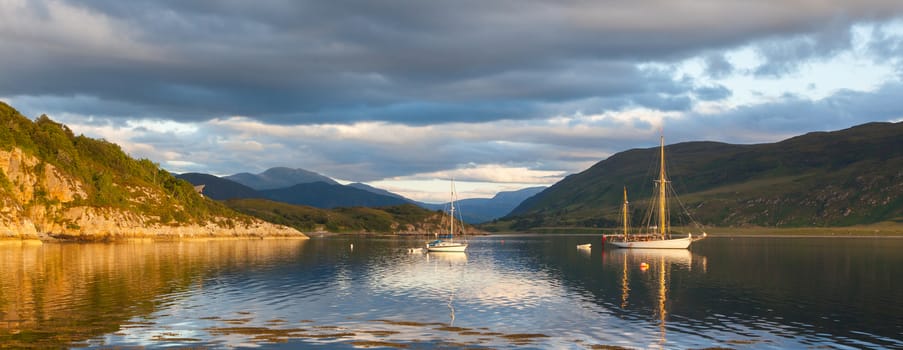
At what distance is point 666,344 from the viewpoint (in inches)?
1672

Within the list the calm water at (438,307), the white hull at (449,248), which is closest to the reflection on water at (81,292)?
the calm water at (438,307)

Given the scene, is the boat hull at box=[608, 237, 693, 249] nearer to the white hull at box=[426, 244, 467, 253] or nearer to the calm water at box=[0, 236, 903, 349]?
the white hull at box=[426, 244, 467, 253]

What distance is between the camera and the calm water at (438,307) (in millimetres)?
43094

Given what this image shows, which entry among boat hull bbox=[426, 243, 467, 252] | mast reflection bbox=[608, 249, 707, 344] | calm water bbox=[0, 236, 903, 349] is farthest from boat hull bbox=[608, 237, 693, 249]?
calm water bbox=[0, 236, 903, 349]

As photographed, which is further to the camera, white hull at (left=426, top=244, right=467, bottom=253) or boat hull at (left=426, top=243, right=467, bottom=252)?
boat hull at (left=426, top=243, right=467, bottom=252)

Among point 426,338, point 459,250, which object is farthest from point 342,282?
point 459,250

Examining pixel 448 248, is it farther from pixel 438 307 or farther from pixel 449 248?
pixel 438 307

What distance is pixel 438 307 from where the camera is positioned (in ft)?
194

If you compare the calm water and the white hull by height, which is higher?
the calm water

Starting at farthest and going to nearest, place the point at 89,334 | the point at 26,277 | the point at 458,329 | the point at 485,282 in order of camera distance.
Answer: the point at 485,282, the point at 26,277, the point at 458,329, the point at 89,334

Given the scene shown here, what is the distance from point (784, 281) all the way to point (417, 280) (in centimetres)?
4435

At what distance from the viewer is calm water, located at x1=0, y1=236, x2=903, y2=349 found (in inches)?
1697

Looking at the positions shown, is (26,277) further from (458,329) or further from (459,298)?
(458,329)

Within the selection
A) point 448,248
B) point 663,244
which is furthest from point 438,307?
point 663,244
